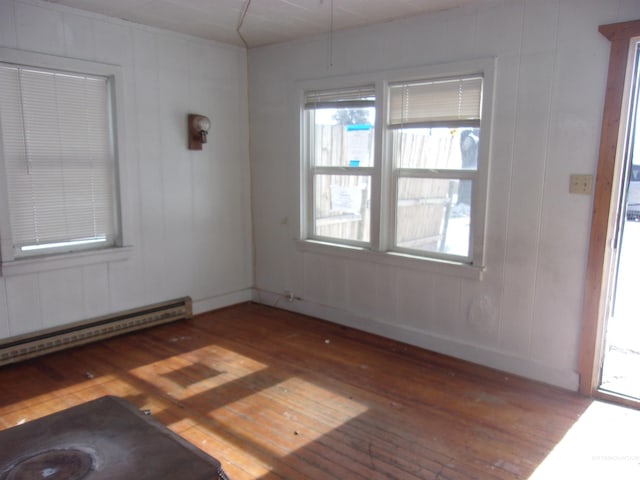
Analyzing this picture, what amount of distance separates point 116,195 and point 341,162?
6.03 ft

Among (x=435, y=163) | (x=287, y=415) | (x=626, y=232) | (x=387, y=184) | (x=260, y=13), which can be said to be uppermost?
(x=260, y=13)

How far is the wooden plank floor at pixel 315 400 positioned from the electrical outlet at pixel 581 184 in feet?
4.08

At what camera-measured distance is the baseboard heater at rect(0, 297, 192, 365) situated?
342 cm

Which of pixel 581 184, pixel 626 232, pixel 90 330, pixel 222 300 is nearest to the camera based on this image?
pixel 581 184

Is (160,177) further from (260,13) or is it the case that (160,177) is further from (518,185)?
(518,185)

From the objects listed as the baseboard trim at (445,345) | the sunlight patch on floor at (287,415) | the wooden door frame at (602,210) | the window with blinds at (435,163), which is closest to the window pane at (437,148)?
the window with blinds at (435,163)

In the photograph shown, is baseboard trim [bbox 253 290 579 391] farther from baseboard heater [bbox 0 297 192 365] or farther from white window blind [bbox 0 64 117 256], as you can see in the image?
white window blind [bbox 0 64 117 256]

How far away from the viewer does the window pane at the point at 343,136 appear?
3953 mm

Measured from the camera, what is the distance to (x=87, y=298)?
3785 mm

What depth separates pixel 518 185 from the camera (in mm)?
3191

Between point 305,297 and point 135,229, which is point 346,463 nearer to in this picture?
point 305,297

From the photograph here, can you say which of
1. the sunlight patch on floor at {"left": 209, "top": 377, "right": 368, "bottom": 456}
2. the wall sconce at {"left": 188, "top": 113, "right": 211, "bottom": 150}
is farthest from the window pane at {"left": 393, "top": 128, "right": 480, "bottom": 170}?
the sunlight patch on floor at {"left": 209, "top": 377, "right": 368, "bottom": 456}

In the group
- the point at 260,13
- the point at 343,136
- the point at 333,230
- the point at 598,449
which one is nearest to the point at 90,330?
the point at 333,230

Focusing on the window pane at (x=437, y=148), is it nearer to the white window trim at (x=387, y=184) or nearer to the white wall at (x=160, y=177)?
the white window trim at (x=387, y=184)
